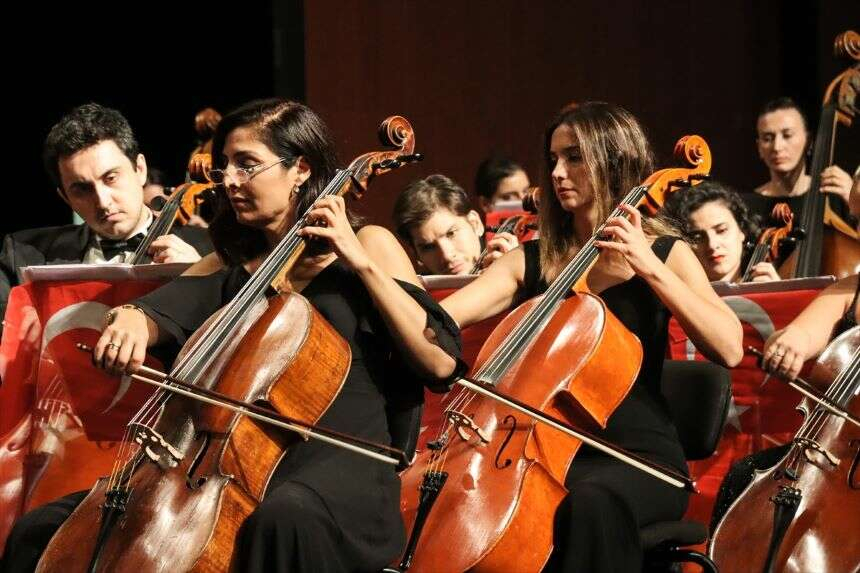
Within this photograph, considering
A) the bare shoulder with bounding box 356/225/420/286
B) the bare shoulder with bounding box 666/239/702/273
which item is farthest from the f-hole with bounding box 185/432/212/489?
the bare shoulder with bounding box 666/239/702/273

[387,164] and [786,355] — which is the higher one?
[387,164]

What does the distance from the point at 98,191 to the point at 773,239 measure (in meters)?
1.65

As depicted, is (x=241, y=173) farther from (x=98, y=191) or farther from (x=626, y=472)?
(x=98, y=191)

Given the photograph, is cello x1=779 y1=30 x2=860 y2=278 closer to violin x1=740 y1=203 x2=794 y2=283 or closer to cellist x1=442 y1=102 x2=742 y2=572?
violin x1=740 y1=203 x2=794 y2=283

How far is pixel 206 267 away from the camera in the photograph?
8.30ft

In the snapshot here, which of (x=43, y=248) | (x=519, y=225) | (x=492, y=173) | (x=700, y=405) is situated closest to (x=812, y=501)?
(x=700, y=405)

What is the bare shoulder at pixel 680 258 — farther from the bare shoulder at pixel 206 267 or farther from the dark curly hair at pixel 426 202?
the dark curly hair at pixel 426 202

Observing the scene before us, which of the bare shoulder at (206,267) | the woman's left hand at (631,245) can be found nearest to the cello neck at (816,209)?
the woman's left hand at (631,245)

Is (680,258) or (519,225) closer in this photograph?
(680,258)

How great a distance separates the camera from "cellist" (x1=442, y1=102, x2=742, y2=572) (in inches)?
85.2

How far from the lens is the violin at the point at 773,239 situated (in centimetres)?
330

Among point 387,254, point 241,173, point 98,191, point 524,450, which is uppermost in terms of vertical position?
point 241,173

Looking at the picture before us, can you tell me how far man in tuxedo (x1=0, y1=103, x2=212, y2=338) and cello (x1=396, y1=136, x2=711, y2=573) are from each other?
1.21 meters

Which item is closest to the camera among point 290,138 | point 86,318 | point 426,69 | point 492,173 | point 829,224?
point 290,138
